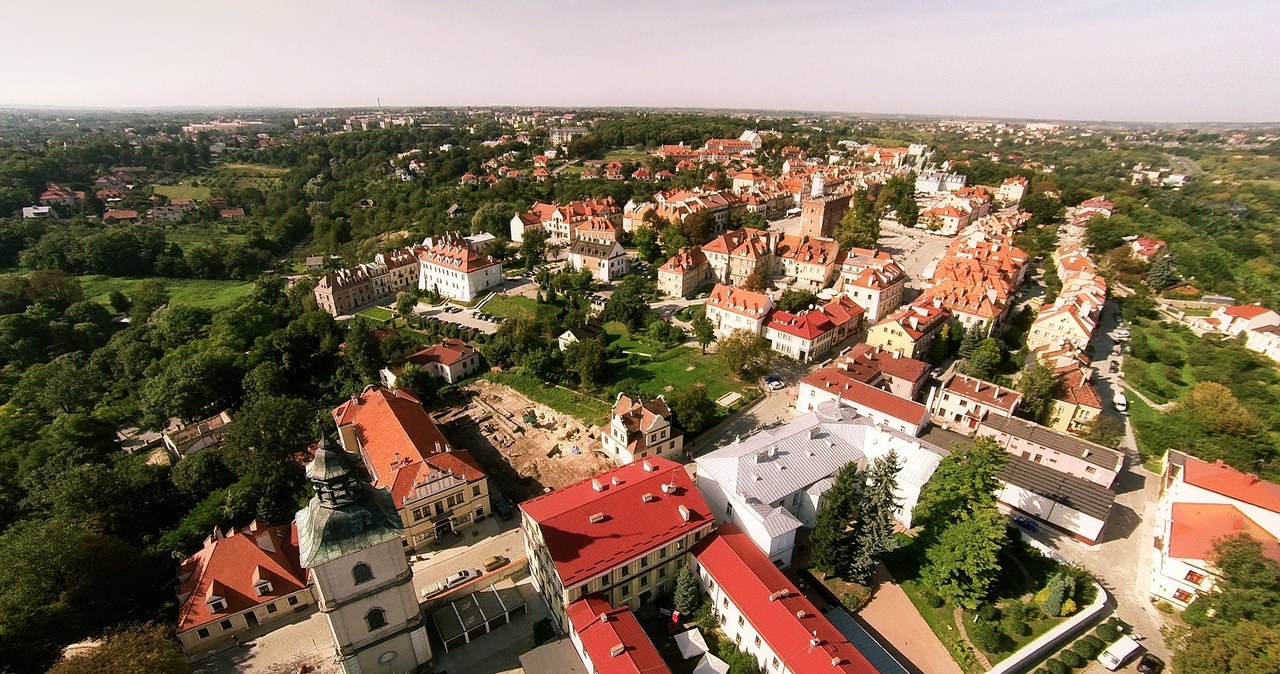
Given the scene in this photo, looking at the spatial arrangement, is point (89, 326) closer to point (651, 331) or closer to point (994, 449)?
point (651, 331)

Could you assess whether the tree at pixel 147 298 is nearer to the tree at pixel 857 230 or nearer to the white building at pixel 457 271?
the white building at pixel 457 271

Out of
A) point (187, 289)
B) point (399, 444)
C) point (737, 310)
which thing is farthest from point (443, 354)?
point (187, 289)

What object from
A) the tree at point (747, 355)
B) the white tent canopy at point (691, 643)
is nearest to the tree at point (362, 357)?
the tree at point (747, 355)

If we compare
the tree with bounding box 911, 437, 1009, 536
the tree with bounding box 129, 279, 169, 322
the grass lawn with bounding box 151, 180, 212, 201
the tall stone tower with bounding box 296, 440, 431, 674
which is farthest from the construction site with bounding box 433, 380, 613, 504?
the grass lawn with bounding box 151, 180, 212, 201

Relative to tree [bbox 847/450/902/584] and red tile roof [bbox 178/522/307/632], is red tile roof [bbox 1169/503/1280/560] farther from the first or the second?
red tile roof [bbox 178/522/307/632]

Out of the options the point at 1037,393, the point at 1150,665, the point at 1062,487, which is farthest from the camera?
the point at 1037,393

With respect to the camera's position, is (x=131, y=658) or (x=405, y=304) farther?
(x=405, y=304)

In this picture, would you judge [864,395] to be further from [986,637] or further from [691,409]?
[986,637]
